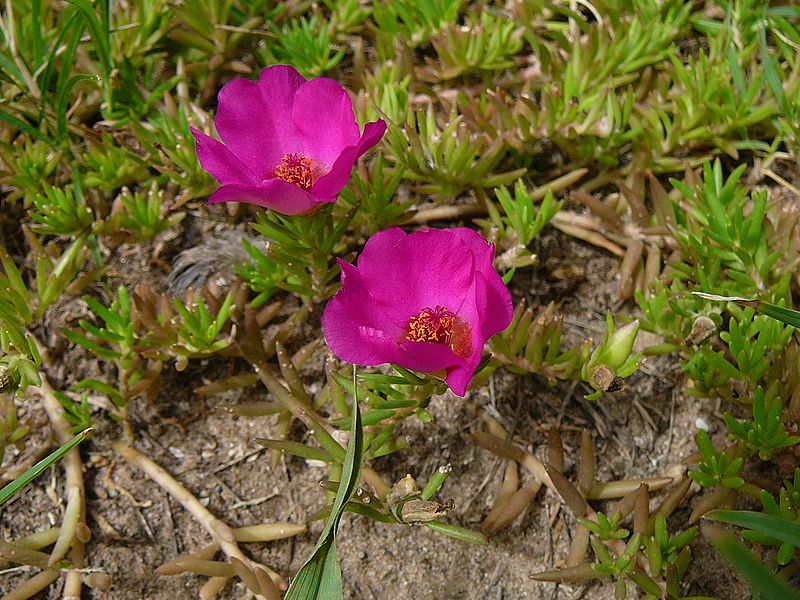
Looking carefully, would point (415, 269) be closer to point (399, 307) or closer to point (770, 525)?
point (399, 307)

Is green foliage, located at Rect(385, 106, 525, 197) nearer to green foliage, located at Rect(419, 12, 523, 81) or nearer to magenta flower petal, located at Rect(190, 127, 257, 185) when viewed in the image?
green foliage, located at Rect(419, 12, 523, 81)

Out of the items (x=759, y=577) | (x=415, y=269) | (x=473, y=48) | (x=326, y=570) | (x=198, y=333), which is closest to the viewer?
(x=759, y=577)

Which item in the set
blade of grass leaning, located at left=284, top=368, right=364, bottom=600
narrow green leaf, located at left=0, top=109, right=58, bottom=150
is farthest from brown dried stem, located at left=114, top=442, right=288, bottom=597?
narrow green leaf, located at left=0, top=109, right=58, bottom=150

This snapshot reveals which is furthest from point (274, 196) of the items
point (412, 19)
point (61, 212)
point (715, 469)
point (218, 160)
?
point (412, 19)

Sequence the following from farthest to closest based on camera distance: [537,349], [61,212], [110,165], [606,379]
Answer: [110,165]
[61,212]
[537,349]
[606,379]

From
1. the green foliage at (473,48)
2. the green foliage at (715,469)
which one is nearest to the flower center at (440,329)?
the green foliage at (715,469)

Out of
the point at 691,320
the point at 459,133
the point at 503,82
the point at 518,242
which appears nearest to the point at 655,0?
the point at 503,82

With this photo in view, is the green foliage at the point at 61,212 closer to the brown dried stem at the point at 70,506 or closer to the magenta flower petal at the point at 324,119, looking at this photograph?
the brown dried stem at the point at 70,506
